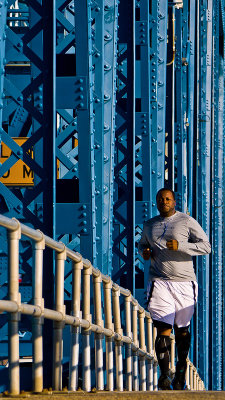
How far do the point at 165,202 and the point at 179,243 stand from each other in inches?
12.4

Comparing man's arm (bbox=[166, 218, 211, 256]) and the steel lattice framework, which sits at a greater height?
the steel lattice framework

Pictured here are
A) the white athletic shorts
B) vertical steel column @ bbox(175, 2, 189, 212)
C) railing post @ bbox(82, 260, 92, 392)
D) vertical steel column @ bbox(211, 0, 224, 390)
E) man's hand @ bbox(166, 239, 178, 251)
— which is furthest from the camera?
vertical steel column @ bbox(211, 0, 224, 390)

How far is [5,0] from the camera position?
7359 mm

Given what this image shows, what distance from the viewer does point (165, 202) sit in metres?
9.20

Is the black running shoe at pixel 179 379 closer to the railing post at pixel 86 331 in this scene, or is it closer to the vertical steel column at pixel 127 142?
the railing post at pixel 86 331

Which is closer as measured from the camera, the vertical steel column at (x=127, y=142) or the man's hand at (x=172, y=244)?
the man's hand at (x=172, y=244)

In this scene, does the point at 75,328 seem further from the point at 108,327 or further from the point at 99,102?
the point at 99,102

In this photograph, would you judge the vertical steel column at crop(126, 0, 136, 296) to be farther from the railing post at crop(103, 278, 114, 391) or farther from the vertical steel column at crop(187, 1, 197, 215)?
the vertical steel column at crop(187, 1, 197, 215)

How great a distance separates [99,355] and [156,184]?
6.27 metres

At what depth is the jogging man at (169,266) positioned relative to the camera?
30.5 feet

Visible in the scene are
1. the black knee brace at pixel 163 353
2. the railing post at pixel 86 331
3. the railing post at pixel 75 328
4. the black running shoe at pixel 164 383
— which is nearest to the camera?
the railing post at pixel 75 328

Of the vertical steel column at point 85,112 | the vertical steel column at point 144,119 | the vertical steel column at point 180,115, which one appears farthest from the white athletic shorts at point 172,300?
the vertical steel column at point 180,115

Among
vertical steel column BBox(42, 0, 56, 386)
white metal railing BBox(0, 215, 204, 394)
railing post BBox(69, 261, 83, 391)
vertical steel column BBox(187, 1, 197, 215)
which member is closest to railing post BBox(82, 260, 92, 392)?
white metal railing BBox(0, 215, 204, 394)

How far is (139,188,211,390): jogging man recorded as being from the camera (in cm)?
930
